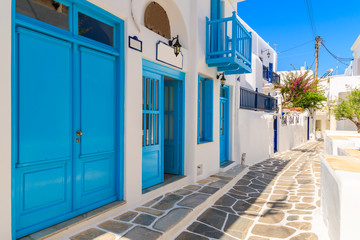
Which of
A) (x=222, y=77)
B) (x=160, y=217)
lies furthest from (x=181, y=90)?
(x=160, y=217)

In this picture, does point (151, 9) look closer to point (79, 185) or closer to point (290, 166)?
point (79, 185)

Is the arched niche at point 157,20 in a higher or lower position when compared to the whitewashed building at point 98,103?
higher

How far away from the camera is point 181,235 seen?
3631 mm

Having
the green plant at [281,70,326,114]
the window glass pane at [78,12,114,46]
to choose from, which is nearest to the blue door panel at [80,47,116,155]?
the window glass pane at [78,12,114,46]

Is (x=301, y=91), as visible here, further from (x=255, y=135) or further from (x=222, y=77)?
(x=222, y=77)

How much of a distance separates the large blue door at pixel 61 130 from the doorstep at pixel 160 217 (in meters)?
0.40

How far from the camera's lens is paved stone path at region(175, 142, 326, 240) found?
3.76 m

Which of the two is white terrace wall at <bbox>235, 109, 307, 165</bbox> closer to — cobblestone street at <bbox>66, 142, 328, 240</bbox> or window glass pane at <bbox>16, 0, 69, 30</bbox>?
cobblestone street at <bbox>66, 142, 328, 240</bbox>

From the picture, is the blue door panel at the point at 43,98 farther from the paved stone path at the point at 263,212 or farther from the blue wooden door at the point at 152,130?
the paved stone path at the point at 263,212

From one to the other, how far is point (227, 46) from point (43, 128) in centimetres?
553

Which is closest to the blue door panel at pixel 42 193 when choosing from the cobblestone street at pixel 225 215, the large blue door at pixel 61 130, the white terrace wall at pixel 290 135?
the large blue door at pixel 61 130

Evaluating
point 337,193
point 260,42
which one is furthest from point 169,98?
point 260,42

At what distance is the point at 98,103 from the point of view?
3646 mm

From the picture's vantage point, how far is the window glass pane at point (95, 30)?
11.4 feet
